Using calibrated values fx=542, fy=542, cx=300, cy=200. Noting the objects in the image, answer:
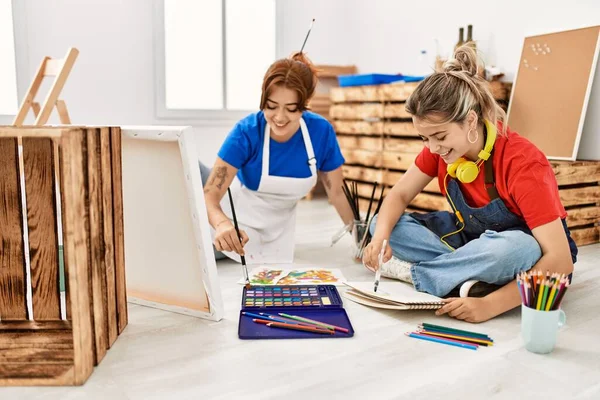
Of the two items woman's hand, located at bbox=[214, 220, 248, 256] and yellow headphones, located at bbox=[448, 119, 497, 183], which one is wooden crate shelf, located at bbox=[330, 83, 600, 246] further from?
woman's hand, located at bbox=[214, 220, 248, 256]

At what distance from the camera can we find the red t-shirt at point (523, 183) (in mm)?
1523

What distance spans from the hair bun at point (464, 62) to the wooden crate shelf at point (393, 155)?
3.45 feet

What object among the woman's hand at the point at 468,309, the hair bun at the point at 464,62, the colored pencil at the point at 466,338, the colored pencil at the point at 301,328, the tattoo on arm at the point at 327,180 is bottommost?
the colored pencil at the point at 301,328

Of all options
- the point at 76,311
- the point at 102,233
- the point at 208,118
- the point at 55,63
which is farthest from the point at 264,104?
the point at 208,118

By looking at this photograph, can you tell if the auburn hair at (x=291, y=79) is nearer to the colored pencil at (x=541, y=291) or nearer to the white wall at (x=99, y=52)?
the colored pencil at (x=541, y=291)

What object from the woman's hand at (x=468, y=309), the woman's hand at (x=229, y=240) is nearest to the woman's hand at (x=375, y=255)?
the woman's hand at (x=468, y=309)

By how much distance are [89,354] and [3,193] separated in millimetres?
419

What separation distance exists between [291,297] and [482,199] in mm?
688

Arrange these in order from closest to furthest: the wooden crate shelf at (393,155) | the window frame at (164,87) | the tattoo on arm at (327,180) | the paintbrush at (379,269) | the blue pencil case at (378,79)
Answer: the paintbrush at (379,269) < the tattoo on arm at (327,180) < the wooden crate shelf at (393,155) < the blue pencil case at (378,79) < the window frame at (164,87)

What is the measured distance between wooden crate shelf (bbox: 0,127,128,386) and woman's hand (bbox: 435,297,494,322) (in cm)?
92

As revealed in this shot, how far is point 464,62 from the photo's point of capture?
1.71 metres

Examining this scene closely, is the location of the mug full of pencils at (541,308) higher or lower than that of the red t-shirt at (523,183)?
lower

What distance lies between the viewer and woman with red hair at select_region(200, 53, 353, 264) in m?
2.02

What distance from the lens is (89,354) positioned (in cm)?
122
